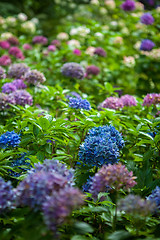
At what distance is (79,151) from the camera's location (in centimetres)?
155

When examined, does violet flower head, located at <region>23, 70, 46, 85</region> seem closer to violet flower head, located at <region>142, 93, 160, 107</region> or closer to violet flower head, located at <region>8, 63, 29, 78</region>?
violet flower head, located at <region>8, 63, 29, 78</region>

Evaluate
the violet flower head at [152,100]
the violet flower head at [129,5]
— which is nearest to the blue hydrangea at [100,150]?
the violet flower head at [152,100]

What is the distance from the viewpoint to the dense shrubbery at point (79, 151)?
994 millimetres

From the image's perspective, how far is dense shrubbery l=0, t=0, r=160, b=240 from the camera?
0.99 m

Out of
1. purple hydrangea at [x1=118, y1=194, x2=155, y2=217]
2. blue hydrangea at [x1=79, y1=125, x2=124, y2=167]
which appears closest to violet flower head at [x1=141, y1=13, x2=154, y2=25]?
blue hydrangea at [x1=79, y1=125, x2=124, y2=167]

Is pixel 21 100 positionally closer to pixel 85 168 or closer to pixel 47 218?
pixel 85 168

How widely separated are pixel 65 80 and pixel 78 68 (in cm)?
41

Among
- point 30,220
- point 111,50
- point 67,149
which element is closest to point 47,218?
point 30,220

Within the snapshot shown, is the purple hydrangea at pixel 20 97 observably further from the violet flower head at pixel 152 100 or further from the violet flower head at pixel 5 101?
the violet flower head at pixel 152 100

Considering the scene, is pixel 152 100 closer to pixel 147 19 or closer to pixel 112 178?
pixel 112 178

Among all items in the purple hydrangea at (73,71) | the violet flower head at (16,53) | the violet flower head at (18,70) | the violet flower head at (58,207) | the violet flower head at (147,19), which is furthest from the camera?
the violet flower head at (147,19)

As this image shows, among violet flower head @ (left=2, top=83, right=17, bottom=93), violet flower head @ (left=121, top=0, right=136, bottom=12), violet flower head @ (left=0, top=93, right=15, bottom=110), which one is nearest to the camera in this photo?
violet flower head @ (left=0, top=93, right=15, bottom=110)

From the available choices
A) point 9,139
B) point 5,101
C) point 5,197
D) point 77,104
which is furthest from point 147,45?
point 5,197

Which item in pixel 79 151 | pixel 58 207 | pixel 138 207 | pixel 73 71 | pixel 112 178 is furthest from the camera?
pixel 73 71
